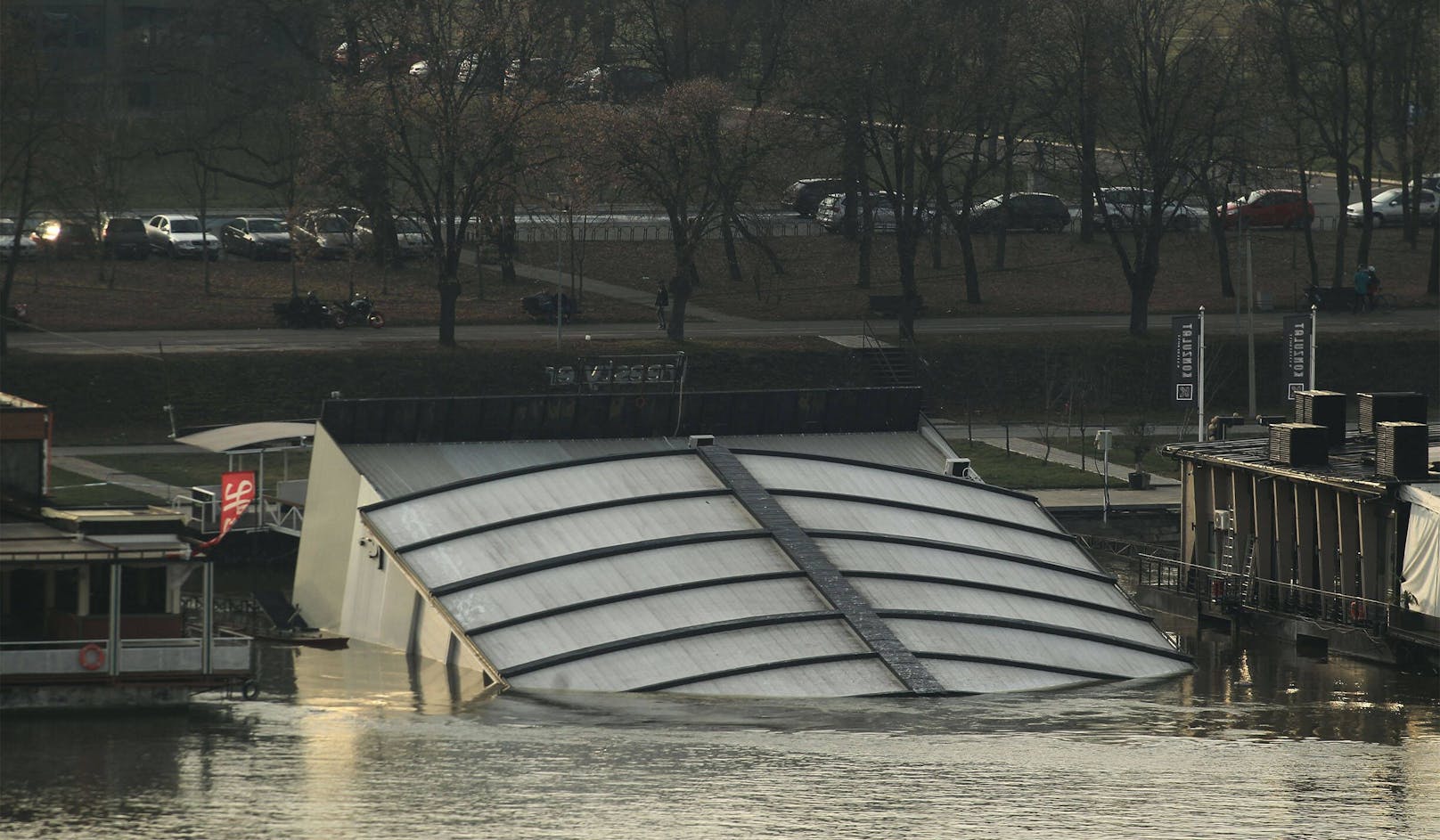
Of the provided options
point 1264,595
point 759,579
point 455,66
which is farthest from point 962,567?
point 455,66

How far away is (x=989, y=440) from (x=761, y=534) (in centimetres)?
3237

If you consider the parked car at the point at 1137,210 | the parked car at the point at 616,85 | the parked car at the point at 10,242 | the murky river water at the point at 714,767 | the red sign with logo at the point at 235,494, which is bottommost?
the murky river water at the point at 714,767

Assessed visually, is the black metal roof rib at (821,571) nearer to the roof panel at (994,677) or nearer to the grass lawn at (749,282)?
the roof panel at (994,677)

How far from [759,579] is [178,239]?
5977cm

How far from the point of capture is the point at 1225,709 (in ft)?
146

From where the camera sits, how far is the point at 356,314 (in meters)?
89.2

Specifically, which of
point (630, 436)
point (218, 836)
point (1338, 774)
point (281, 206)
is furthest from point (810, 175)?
point (218, 836)

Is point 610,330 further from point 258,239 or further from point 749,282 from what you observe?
point 258,239

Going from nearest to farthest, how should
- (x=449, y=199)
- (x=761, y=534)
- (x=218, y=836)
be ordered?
(x=218, y=836) < (x=761, y=534) < (x=449, y=199)

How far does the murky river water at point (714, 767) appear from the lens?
33.7m

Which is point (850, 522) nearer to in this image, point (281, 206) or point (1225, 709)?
point (1225, 709)

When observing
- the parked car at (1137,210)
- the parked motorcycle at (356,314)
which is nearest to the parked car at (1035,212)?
the parked car at (1137,210)

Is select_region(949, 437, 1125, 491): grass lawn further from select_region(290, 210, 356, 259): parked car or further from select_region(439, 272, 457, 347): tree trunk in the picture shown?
select_region(290, 210, 356, 259): parked car

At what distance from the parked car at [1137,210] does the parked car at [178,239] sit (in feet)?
133
